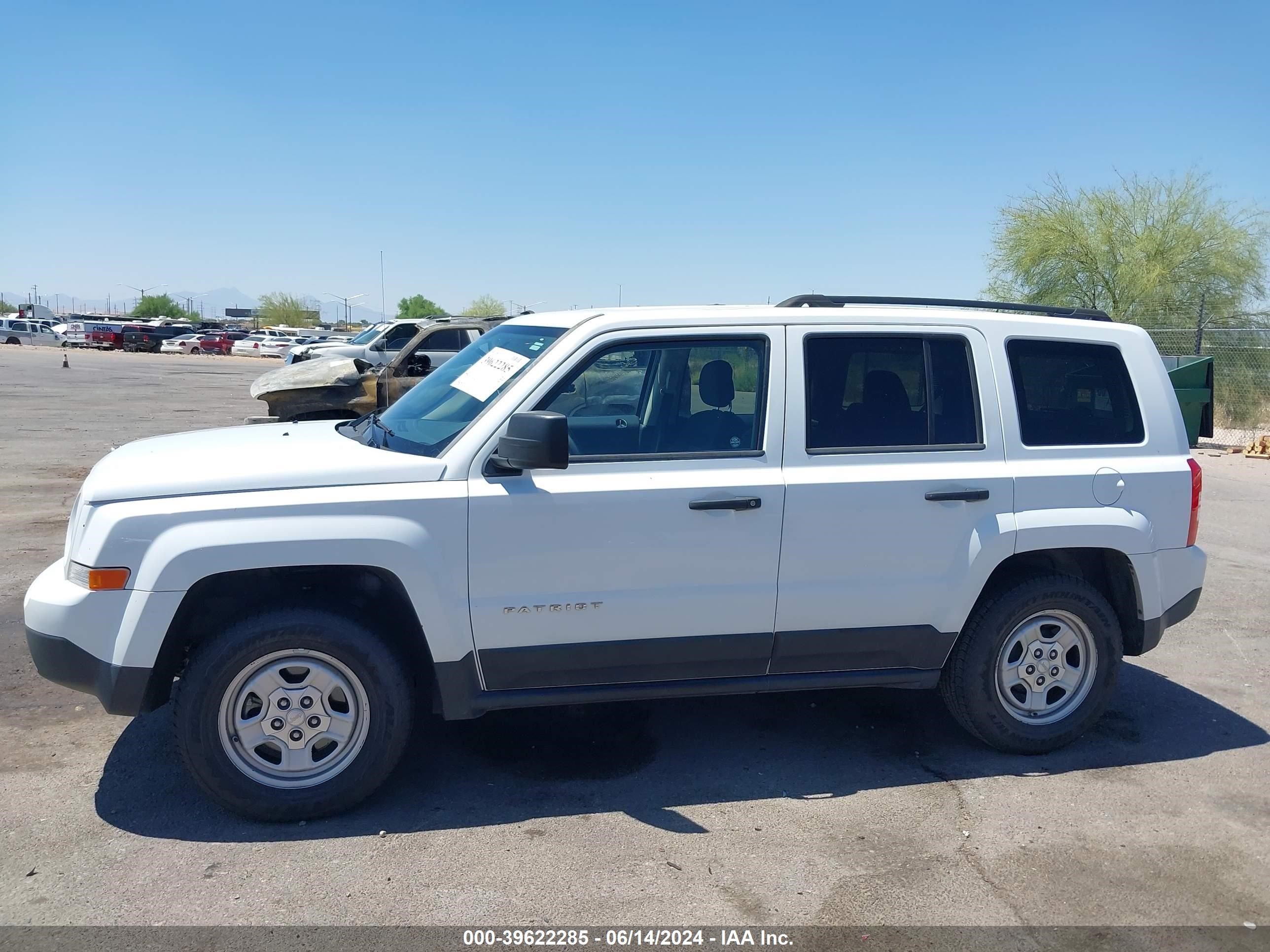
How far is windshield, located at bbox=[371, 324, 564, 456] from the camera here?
4297 millimetres

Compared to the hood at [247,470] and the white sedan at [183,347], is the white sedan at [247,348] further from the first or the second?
the hood at [247,470]

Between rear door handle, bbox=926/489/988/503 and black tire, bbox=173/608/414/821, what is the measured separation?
2289 mm

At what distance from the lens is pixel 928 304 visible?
16.0ft

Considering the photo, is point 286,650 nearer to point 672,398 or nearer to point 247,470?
point 247,470

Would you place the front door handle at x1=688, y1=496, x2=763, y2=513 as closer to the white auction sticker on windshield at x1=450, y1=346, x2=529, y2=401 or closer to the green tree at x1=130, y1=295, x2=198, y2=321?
the white auction sticker on windshield at x1=450, y1=346, x2=529, y2=401

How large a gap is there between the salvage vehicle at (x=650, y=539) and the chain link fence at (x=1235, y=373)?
16.2 meters

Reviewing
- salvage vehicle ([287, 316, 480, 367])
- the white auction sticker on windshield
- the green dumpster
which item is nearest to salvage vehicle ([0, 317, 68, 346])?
salvage vehicle ([287, 316, 480, 367])

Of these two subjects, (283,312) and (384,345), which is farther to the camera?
(283,312)

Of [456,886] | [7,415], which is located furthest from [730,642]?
[7,415]

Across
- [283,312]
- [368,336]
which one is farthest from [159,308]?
[368,336]

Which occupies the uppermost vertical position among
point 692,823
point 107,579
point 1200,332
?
point 1200,332

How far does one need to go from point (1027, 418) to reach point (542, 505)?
7.34 feet

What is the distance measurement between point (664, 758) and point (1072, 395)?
2499mm

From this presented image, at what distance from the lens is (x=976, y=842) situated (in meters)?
4.01
